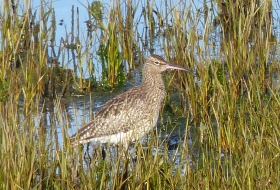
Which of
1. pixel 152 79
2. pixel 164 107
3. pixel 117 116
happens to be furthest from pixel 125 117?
pixel 164 107

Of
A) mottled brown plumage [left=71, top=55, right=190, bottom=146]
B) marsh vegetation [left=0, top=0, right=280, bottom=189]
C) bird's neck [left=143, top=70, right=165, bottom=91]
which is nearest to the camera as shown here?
marsh vegetation [left=0, top=0, right=280, bottom=189]

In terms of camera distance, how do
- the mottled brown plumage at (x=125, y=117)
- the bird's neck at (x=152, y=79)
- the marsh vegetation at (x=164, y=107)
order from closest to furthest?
the marsh vegetation at (x=164, y=107), the mottled brown plumage at (x=125, y=117), the bird's neck at (x=152, y=79)

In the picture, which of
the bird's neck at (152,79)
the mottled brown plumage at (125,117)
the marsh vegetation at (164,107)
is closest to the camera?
the marsh vegetation at (164,107)

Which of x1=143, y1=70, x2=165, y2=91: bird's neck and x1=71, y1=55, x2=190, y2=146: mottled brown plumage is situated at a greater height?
x1=143, y1=70, x2=165, y2=91: bird's neck

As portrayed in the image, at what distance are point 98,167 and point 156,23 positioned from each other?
6.28 metres

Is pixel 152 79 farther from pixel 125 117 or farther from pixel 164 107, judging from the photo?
pixel 125 117

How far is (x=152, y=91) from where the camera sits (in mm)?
8328

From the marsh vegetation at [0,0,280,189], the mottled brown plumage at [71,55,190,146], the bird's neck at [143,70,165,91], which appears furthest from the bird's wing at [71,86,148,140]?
the bird's neck at [143,70,165,91]

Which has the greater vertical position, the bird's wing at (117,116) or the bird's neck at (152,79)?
the bird's neck at (152,79)

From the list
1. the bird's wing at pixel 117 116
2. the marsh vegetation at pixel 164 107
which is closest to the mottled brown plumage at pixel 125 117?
the bird's wing at pixel 117 116

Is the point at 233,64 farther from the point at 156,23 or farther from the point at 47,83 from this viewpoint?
the point at 156,23

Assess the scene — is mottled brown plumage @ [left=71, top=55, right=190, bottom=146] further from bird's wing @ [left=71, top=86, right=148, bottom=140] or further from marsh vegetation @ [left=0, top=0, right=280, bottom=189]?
marsh vegetation @ [left=0, top=0, right=280, bottom=189]

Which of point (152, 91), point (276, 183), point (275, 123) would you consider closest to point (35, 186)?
point (276, 183)

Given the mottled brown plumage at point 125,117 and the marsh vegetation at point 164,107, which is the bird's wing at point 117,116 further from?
the marsh vegetation at point 164,107
